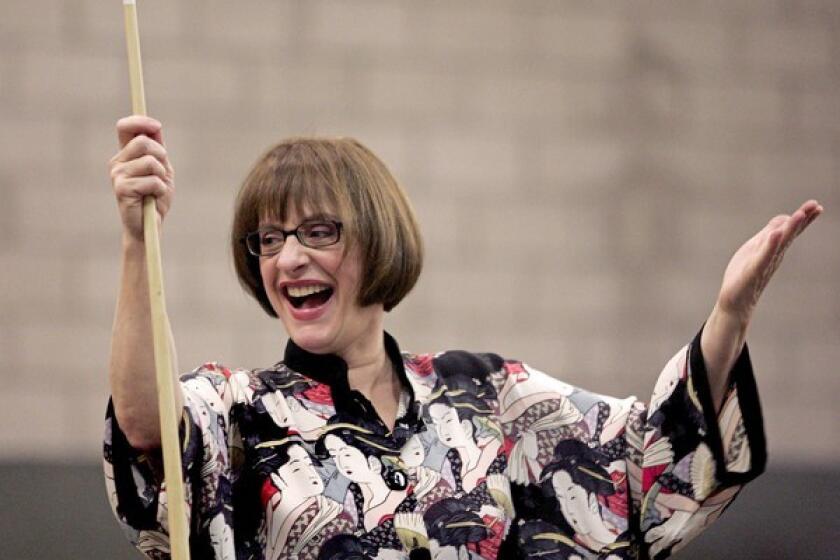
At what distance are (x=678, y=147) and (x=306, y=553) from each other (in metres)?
2.06

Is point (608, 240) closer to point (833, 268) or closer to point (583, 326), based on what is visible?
point (583, 326)

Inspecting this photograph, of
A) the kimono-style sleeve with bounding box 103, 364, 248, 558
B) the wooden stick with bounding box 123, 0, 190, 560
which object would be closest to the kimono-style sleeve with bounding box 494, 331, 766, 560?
the kimono-style sleeve with bounding box 103, 364, 248, 558

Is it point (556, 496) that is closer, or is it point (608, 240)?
point (556, 496)

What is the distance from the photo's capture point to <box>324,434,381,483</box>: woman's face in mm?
1752

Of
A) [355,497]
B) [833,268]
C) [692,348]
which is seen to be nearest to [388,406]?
[355,497]

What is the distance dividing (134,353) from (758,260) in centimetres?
71

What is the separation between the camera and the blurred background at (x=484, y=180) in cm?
312

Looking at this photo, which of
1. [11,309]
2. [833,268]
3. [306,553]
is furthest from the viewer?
[833,268]

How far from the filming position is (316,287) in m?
1.88

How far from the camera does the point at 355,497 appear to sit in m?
1.73

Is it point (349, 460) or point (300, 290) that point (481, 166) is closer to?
point (300, 290)

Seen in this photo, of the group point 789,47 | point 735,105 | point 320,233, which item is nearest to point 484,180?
point 735,105

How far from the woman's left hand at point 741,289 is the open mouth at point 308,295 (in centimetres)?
48

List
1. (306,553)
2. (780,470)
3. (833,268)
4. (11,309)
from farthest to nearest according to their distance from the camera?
(833,268), (780,470), (11,309), (306,553)
